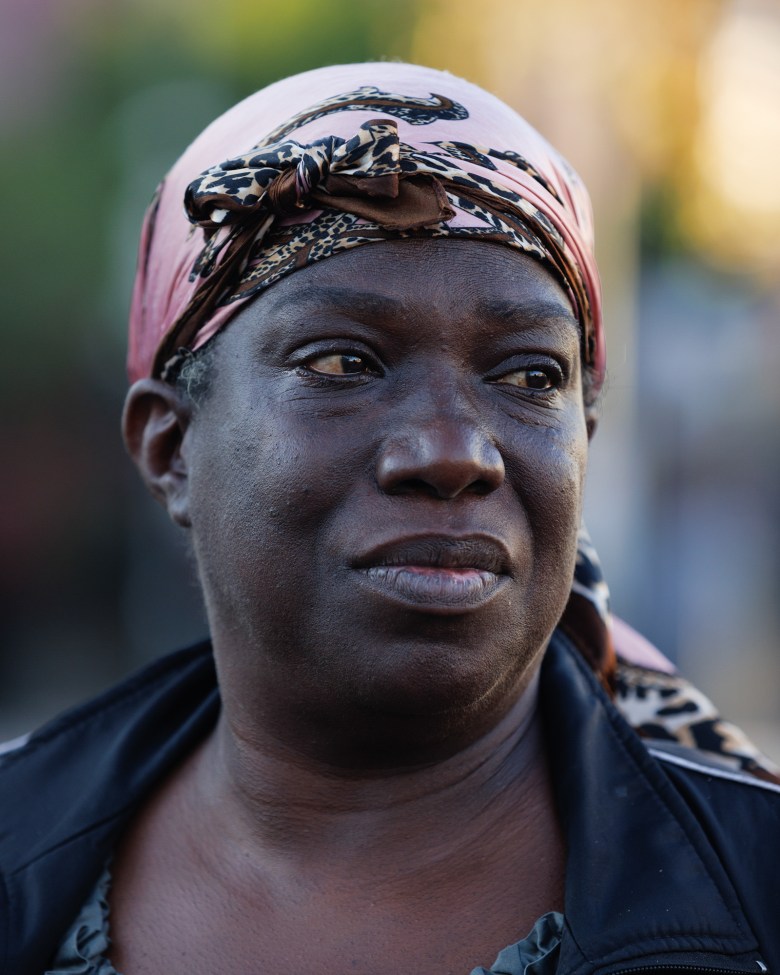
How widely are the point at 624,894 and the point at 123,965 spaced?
0.94 m

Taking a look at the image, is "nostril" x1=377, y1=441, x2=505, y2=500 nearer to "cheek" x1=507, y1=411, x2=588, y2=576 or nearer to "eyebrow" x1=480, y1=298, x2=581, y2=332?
"cheek" x1=507, y1=411, x2=588, y2=576

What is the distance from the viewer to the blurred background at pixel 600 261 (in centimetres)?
1029

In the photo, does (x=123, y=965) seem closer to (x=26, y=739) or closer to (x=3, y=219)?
(x=26, y=739)

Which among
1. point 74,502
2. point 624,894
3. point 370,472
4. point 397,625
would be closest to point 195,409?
point 370,472

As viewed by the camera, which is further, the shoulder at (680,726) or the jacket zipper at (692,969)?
the shoulder at (680,726)

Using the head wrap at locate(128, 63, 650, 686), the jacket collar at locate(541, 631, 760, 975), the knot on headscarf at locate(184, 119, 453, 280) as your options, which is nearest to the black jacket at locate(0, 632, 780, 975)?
the jacket collar at locate(541, 631, 760, 975)

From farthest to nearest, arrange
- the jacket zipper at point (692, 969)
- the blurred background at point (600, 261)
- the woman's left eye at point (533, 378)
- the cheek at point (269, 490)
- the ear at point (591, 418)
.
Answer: the blurred background at point (600, 261), the ear at point (591, 418), the woman's left eye at point (533, 378), the cheek at point (269, 490), the jacket zipper at point (692, 969)

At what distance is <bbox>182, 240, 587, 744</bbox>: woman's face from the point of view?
2143mm

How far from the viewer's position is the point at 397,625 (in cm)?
213

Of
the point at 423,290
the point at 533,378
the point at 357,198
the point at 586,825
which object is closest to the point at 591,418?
the point at 533,378

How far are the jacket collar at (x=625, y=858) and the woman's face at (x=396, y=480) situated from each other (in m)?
0.22

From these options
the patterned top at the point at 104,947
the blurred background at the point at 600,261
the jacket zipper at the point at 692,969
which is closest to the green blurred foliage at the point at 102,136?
the blurred background at the point at 600,261

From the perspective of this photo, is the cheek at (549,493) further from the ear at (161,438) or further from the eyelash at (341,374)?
the ear at (161,438)

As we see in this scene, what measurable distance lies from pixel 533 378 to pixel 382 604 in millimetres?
562
